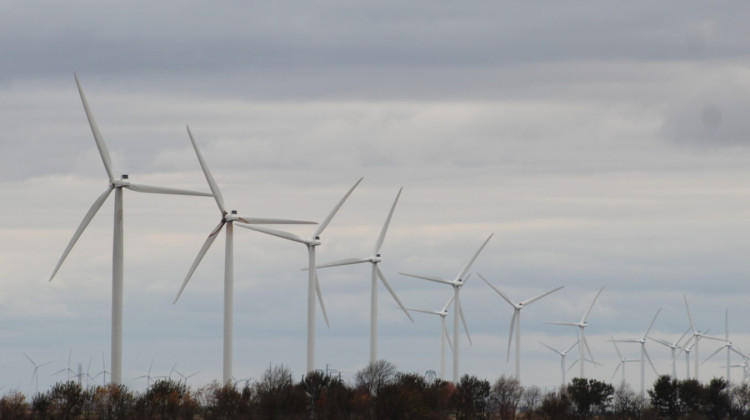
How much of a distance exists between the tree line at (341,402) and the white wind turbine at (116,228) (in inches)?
291

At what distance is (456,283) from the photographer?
146 meters

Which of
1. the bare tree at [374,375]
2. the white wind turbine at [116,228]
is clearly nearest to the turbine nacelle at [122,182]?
the white wind turbine at [116,228]

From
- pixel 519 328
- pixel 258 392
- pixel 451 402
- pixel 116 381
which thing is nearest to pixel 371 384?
pixel 451 402

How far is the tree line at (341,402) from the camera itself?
91.9 metres

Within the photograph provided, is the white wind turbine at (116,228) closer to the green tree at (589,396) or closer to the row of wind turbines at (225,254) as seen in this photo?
the row of wind turbines at (225,254)

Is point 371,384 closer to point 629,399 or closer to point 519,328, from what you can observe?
point 629,399

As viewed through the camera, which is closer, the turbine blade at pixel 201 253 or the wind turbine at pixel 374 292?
the turbine blade at pixel 201 253

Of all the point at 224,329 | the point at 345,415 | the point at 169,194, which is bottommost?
the point at 345,415

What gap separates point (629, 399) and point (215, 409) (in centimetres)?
5522

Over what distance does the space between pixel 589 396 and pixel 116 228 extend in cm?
6028

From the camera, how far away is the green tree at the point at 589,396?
125188mm

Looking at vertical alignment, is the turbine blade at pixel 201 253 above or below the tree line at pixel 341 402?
above

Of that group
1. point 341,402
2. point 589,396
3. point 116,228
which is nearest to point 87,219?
point 116,228

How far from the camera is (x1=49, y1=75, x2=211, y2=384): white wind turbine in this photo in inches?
3238
